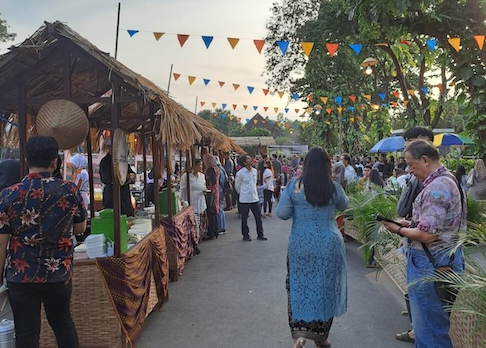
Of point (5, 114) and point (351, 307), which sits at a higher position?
point (5, 114)

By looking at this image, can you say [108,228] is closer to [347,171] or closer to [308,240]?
[308,240]

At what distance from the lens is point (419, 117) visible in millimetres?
14039

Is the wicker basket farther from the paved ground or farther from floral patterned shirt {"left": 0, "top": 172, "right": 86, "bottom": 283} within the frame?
floral patterned shirt {"left": 0, "top": 172, "right": 86, "bottom": 283}

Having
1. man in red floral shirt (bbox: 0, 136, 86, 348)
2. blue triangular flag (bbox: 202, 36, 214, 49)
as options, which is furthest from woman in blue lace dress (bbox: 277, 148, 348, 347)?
blue triangular flag (bbox: 202, 36, 214, 49)

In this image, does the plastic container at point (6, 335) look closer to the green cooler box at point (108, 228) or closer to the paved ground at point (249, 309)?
the green cooler box at point (108, 228)

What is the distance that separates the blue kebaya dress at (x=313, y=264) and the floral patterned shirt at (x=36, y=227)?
178cm

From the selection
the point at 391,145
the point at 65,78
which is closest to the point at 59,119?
the point at 65,78

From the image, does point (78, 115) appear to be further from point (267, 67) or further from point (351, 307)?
point (267, 67)

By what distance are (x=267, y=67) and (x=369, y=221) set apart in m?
21.5

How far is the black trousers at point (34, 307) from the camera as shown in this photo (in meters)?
2.79

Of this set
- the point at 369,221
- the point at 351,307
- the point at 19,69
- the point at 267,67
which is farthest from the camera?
the point at 267,67

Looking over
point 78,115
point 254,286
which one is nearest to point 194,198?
point 254,286

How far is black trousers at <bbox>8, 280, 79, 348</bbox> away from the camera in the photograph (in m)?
2.79

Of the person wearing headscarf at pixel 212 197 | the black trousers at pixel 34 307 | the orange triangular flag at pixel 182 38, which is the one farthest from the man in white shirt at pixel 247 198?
the black trousers at pixel 34 307
